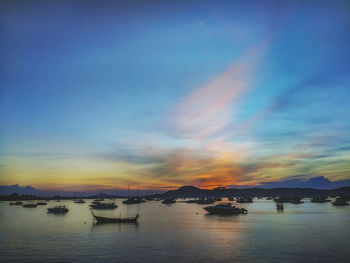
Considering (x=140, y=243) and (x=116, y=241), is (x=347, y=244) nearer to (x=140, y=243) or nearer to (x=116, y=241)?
(x=140, y=243)

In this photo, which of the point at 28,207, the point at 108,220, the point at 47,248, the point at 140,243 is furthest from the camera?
the point at 28,207

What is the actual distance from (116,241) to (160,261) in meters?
16.1

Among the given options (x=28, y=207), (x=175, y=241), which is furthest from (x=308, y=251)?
(x=28, y=207)

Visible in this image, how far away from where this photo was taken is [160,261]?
34719 millimetres

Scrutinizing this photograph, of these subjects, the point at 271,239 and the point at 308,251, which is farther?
the point at 271,239

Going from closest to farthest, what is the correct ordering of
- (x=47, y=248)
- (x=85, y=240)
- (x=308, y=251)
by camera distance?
(x=308, y=251) < (x=47, y=248) < (x=85, y=240)

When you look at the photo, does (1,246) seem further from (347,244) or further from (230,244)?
(347,244)

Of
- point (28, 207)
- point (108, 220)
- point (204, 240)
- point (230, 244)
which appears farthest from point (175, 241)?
point (28, 207)

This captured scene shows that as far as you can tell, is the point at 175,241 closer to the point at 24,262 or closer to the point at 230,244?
the point at 230,244

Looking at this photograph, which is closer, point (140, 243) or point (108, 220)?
point (140, 243)

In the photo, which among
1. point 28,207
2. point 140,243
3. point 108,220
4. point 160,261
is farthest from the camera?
point 28,207

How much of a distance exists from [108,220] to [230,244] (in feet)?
132

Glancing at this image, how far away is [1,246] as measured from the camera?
45.2 meters

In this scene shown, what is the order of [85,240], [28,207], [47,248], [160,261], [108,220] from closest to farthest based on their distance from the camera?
[160,261]
[47,248]
[85,240]
[108,220]
[28,207]
